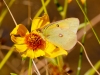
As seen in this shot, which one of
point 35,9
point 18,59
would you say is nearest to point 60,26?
point 18,59

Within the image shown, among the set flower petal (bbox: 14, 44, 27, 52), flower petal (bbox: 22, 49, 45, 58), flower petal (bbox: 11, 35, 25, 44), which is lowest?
flower petal (bbox: 22, 49, 45, 58)

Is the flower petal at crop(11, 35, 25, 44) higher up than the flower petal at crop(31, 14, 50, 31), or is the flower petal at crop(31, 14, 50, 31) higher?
the flower petal at crop(31, 14, 50, 31)

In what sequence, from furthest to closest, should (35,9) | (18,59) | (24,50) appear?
(35,9)
(18,59)
(24,50)

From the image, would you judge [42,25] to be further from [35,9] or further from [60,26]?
[35,9]

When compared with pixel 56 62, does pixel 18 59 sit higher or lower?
lower

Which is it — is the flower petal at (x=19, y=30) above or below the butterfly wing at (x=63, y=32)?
above

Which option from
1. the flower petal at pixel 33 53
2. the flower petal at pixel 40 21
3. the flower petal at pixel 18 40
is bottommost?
the flower petal at pixel 33 53
